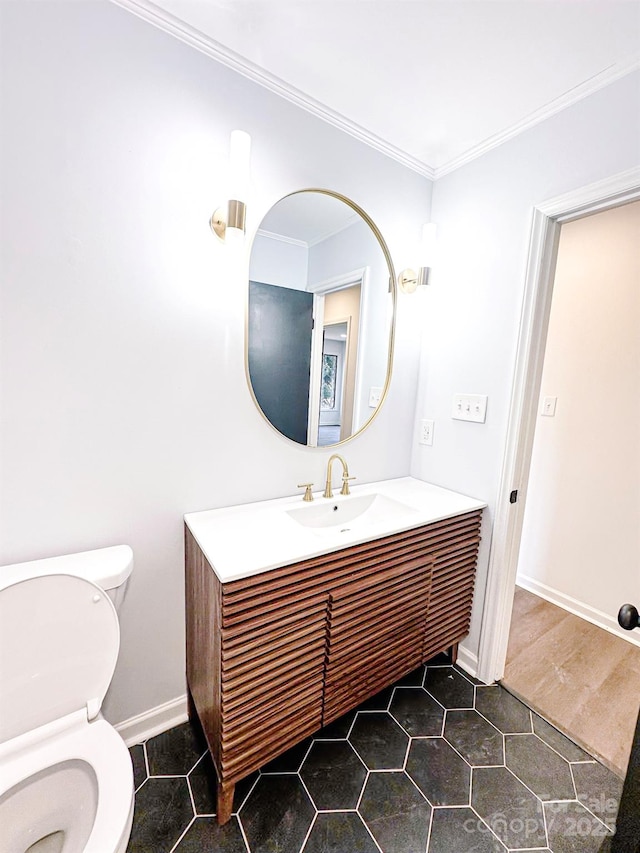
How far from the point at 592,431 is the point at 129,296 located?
243 cm

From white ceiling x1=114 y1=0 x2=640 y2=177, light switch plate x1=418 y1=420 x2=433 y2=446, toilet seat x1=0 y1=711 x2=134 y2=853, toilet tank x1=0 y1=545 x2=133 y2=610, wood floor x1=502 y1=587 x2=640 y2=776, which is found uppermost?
white ceiling x1=114 y1=0 x2=640 y2=177

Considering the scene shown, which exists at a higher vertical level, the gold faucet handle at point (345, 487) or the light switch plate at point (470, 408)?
the light switch plate at point (470, 408)

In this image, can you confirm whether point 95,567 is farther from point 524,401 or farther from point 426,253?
point 426,253

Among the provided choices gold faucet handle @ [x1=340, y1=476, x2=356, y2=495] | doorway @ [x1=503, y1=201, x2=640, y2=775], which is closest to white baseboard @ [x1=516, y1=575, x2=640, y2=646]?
doorway @ [x1=503, y1=201, x2=640, y2=775]

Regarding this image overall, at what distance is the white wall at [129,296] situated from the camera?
1.05 m

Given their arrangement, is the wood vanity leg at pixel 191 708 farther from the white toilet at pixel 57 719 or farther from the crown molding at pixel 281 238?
the crown molding at pixel 281 238

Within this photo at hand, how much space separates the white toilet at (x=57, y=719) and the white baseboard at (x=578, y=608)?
2.40 metres

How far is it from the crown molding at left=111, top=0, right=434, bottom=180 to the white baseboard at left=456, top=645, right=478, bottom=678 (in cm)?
231

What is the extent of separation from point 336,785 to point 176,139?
7.16 feet

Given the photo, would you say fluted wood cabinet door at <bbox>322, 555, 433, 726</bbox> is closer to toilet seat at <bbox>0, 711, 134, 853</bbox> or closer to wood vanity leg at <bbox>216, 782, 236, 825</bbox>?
wood vanity leg at <bbox>216, 782, 236, 825</bbox>

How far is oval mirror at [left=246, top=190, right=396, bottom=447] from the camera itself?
4.85 feet

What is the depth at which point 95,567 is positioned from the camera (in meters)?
1.13

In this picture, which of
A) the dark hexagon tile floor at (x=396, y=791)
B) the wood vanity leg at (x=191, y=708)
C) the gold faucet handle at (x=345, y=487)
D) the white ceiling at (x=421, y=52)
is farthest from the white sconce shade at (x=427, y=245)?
the wood vanity leg at (x=191, y=708)

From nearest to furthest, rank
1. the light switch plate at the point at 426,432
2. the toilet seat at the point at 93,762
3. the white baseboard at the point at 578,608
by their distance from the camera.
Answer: the toilet seat at the point at 93,762 < the light switch plate at the point at 426,432 < the white baseboard at the point at 578,608
